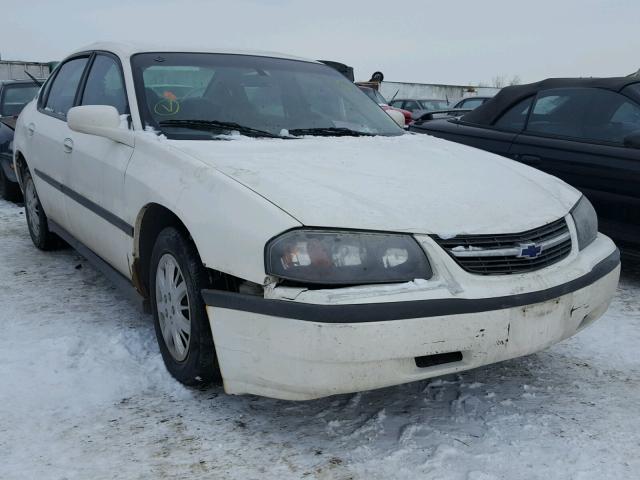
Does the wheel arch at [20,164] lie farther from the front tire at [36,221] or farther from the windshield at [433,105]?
the windshield at [433,105]

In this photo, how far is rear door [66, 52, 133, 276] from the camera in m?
3.05

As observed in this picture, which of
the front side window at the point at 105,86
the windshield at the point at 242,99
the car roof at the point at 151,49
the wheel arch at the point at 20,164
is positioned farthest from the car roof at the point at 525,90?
the wheel arch at the point at 20,164

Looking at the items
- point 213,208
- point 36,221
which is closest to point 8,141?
point 36,221

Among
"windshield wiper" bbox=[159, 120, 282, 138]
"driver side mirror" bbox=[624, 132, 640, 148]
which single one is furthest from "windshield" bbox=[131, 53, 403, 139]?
"driver side mirror" bbox=[624, 132, 640, 148]

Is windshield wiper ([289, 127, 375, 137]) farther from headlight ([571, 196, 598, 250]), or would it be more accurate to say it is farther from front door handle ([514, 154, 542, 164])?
front door handle ([514, 154, 542, 164])

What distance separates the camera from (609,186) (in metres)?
4.18

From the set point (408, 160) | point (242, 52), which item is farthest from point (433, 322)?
point (242, 52)

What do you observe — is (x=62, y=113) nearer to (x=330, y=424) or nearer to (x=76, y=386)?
(x=76, y=386)

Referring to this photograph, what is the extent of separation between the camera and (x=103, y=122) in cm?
306

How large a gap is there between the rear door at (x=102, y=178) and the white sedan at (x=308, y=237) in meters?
0.02

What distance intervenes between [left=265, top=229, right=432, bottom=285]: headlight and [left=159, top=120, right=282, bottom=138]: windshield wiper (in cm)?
106

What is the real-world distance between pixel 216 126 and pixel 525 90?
2.89 meters

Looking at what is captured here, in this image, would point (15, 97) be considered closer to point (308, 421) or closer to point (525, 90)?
point (525, 90)

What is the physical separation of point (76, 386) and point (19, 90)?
23.2 ft
